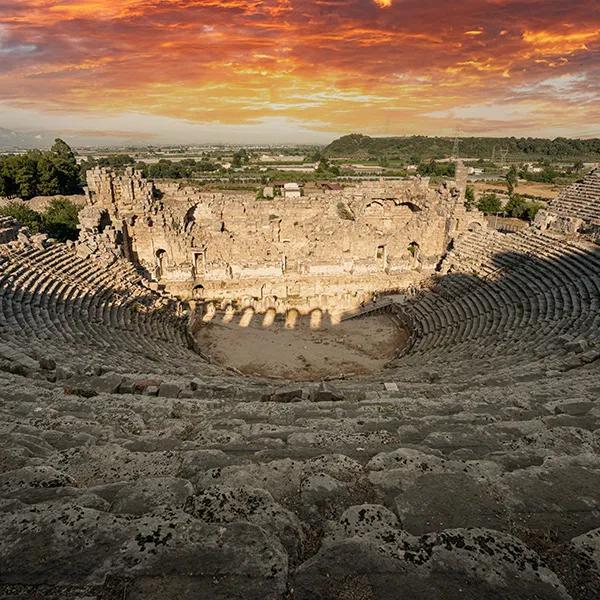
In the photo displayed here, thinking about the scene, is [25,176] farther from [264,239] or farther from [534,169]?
[534,169]

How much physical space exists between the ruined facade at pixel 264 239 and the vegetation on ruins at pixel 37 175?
66.9 ft

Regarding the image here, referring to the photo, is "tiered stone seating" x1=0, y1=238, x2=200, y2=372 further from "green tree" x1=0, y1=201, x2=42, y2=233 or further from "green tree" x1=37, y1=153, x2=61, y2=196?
"green tree" x1=37, y1=153, x2=61, y2=196

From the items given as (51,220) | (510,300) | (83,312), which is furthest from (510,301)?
(51,220)

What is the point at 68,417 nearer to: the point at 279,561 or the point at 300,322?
the point at 279,561

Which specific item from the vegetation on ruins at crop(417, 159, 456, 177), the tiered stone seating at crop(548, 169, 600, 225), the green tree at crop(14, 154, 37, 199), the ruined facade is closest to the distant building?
the vegetation on ruins at crop(417, 159, 456, 177)

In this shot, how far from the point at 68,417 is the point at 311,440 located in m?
3.15

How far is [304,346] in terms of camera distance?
59.9 ft

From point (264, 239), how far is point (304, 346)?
10673 mm

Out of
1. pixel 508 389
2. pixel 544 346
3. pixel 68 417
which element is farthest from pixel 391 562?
pixel 544 346

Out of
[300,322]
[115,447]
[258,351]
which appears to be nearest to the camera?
[115,447]

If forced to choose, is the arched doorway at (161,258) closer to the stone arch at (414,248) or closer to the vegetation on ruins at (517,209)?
the stone arch at (414,248)

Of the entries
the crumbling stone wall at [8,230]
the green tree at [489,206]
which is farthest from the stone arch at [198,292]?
the green tree at [489,206]

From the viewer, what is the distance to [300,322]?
2080 cm

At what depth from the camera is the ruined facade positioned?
74.2 feet
